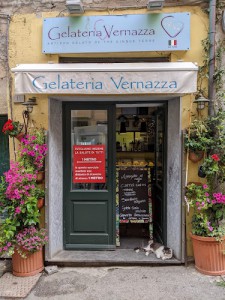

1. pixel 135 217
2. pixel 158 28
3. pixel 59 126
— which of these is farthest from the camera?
pixel 135 217

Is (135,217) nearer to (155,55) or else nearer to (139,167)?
(139,167)

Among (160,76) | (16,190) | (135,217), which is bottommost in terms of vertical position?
(135,217)

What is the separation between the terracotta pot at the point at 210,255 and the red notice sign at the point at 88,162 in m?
1.81

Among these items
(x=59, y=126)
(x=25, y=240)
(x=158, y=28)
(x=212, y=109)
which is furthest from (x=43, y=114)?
(x=212, y=109)

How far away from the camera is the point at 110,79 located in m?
3.94

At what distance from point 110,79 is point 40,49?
1.33 meters

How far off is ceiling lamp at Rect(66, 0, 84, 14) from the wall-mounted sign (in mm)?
88

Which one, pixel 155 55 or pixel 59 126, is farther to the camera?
pixel 59 126

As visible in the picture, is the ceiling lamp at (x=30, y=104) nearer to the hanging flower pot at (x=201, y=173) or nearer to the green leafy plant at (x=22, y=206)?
the green leafy plant at (x=22, y=206)

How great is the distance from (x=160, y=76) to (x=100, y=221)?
2557 mm

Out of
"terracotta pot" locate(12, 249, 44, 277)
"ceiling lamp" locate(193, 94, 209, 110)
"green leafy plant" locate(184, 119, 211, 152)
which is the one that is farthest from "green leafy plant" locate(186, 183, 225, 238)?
"terracotta pot" locate(12, 249, 44, 277)

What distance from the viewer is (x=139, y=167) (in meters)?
5.44

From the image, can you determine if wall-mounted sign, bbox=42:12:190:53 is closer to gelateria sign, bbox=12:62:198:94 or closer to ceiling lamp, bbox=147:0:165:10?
ceiling lamp, bbox=147:0:165:10

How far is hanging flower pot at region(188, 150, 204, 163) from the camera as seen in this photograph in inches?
169
